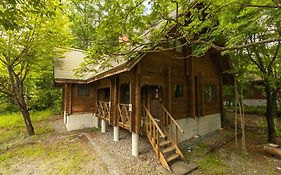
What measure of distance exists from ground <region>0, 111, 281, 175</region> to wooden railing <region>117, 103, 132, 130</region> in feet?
3.69

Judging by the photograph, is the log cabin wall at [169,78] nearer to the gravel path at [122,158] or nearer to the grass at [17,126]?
the gravel path at [122,158]

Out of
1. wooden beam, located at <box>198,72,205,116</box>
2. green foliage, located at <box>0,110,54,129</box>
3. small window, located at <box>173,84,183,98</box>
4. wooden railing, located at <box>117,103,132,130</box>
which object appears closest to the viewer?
wooden railing, located at <box>117,103,132,130</box>

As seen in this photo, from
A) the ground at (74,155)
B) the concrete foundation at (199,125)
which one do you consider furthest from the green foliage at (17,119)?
the concrete foundation at (199,125)

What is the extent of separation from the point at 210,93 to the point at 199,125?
262 cm

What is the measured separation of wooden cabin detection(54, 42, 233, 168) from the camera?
6656 millimetres

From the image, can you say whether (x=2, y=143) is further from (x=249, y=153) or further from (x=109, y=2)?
(x=249, y=153)

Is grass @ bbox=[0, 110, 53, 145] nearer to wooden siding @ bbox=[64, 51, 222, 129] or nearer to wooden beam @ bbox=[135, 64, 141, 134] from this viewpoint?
wooden siding @ bbox=[64, 51, 222, 129]

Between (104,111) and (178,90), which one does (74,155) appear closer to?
(104,111)

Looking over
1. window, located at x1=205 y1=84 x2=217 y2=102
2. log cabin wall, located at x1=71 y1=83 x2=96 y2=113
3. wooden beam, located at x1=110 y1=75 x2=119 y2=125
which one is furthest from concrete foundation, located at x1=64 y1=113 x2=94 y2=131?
window, located at x1=205 y1=84 x2=217 y2=102

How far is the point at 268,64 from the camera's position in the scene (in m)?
8.55

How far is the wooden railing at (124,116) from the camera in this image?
6.89 metres

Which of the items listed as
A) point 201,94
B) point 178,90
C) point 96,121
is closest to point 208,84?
point 201,94

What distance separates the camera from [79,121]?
10.9 m

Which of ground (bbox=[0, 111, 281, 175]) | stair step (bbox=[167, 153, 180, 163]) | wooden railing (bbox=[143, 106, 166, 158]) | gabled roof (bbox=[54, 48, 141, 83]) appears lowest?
ground (bbox=[0, 111, 281, 175])
